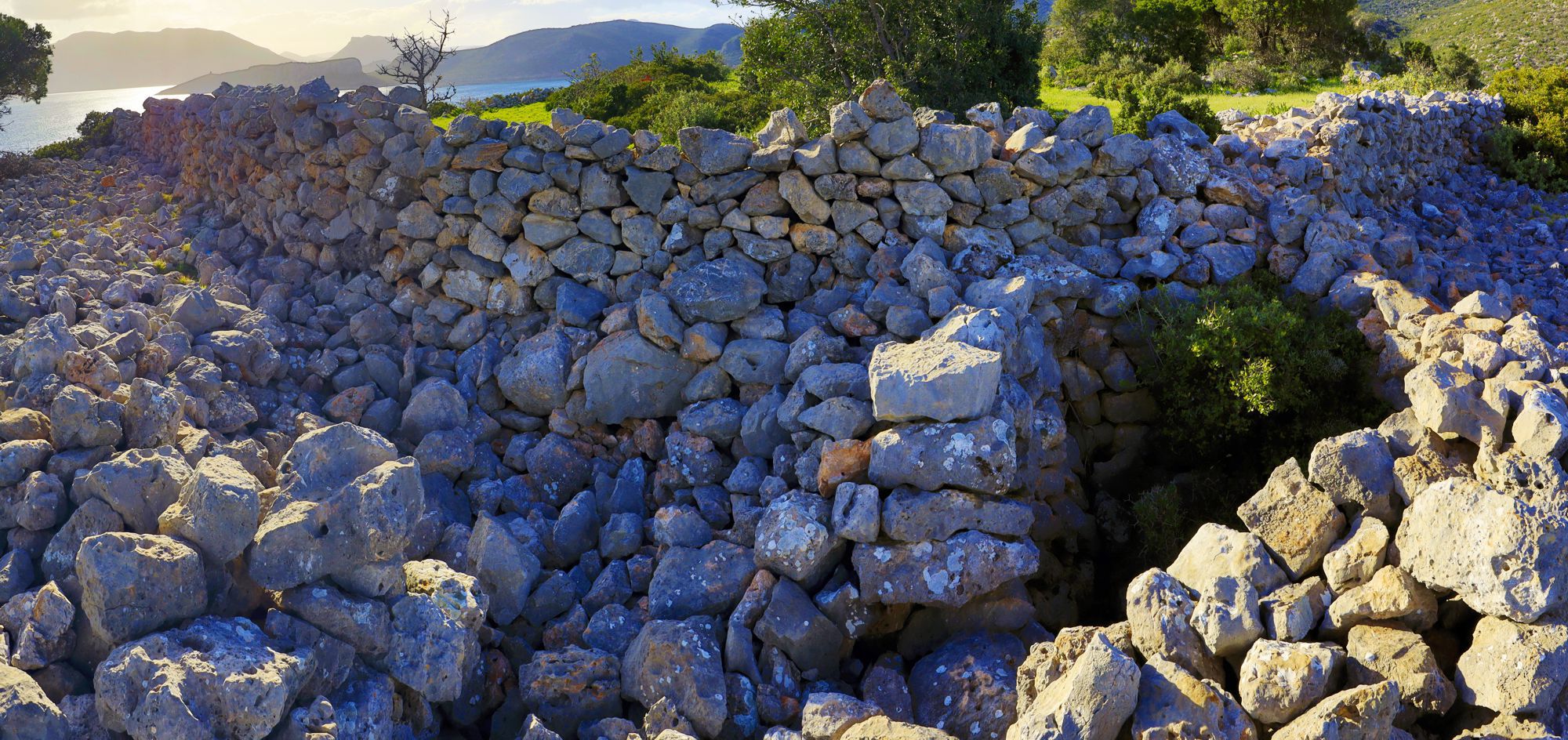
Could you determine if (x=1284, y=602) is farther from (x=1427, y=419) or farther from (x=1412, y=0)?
(x=1412, y=0)

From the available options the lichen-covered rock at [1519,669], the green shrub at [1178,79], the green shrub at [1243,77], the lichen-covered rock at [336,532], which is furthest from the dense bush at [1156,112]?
the green shrub at [1243,77]

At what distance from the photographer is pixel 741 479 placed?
6234 millimetres

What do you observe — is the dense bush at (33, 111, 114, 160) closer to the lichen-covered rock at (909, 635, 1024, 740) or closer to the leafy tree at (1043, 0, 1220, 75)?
the lichen-covered rock at (909, 635, 1024, 740)

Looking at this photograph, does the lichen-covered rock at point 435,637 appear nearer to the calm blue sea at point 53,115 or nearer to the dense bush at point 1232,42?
the calm blue sea at point 53,115

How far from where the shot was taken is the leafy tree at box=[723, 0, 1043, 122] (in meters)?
12.6

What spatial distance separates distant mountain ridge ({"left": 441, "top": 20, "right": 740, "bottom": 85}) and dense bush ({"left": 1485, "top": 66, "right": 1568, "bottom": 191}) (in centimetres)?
1389

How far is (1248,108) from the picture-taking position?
15.9 m

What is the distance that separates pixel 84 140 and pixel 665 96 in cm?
989

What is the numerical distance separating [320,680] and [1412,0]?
265 feet

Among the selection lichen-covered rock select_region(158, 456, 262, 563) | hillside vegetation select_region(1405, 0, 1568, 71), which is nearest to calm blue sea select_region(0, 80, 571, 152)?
lichen-covered rock select_region(158, 456, 262, 563)

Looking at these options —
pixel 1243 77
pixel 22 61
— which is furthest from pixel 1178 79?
pixel 22 61

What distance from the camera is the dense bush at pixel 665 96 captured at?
15.7m

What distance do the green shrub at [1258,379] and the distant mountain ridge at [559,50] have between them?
15293 mm

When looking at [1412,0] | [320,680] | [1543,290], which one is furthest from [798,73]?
[1412,0]
